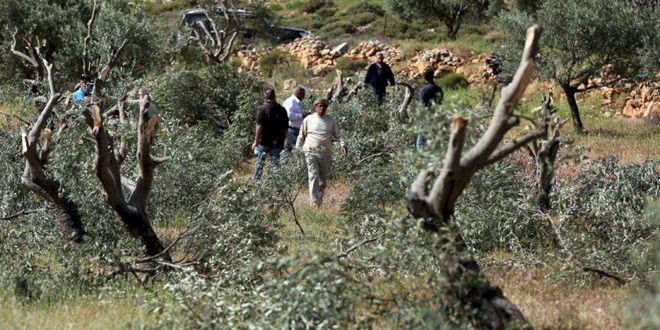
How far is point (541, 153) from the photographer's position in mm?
9953

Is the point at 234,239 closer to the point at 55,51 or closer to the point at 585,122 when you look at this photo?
the point at 55,51

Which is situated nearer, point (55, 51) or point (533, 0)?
point (55, 51)

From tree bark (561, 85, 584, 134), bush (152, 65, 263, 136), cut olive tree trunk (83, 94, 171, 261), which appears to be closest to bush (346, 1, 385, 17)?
tree bark (561, 85, 584, 134)

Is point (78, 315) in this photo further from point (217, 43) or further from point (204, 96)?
point (217, 43)

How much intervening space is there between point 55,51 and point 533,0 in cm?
1557

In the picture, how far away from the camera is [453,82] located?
1183 inches

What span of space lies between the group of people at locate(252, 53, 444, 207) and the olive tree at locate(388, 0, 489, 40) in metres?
23.4

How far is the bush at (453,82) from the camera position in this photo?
2980 cm

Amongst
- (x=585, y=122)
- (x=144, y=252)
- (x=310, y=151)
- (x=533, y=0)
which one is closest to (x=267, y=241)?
(x=144, y=252)

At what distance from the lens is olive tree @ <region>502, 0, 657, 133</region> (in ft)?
67.4

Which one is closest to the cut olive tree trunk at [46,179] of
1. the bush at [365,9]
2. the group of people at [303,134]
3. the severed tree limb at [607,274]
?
the group of people at [303,134]

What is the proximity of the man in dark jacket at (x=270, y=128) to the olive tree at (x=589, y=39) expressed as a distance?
9166 mm

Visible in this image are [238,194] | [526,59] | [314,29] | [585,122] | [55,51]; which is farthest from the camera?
[314,29]

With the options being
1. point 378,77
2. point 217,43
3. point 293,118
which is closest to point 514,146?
point 293,118
